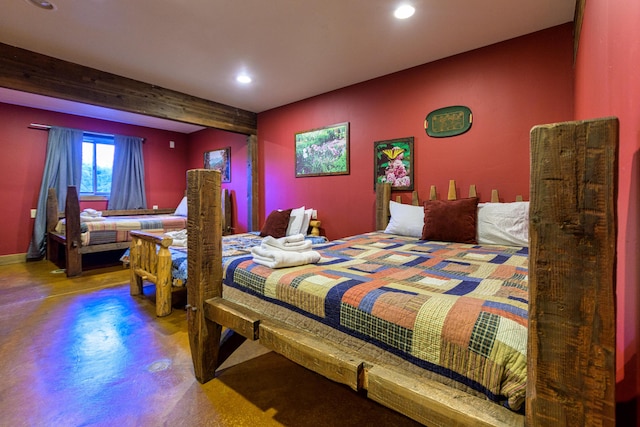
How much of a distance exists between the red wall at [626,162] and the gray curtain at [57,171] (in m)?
6.15

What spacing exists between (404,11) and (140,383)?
9.31ft

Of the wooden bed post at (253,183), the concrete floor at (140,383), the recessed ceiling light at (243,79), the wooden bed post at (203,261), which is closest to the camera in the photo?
the concrete floor at (140,383)

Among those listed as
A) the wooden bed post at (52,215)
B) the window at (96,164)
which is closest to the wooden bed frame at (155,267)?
the wooden bed post at (52,215)

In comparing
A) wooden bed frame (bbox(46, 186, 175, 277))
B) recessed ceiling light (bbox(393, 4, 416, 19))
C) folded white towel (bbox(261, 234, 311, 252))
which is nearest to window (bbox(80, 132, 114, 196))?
wooden bed frame (bbox(46, 186, 175, 277))

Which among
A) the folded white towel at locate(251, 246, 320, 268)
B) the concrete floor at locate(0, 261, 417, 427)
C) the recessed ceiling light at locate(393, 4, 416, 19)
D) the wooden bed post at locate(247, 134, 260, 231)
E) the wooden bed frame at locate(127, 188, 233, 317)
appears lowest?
the concrete floor at locate(0, 261, 417, 427)

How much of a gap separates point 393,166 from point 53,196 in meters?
4.89

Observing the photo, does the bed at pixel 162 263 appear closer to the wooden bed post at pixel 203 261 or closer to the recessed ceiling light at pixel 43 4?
the wooden bed post at pixel 203 261

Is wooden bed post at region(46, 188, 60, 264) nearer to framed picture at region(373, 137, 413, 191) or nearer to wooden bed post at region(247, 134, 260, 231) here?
wooden bed post at region(247, 134, 260, 231)

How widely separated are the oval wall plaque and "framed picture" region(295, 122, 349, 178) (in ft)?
3.24

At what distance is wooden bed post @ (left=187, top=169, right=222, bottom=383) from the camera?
4.84ft

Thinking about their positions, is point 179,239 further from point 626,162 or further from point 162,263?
point 626,162

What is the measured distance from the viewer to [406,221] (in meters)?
2.67

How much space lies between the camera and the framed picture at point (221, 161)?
521cm

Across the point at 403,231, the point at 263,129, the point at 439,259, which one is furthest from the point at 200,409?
the point at 263,129
